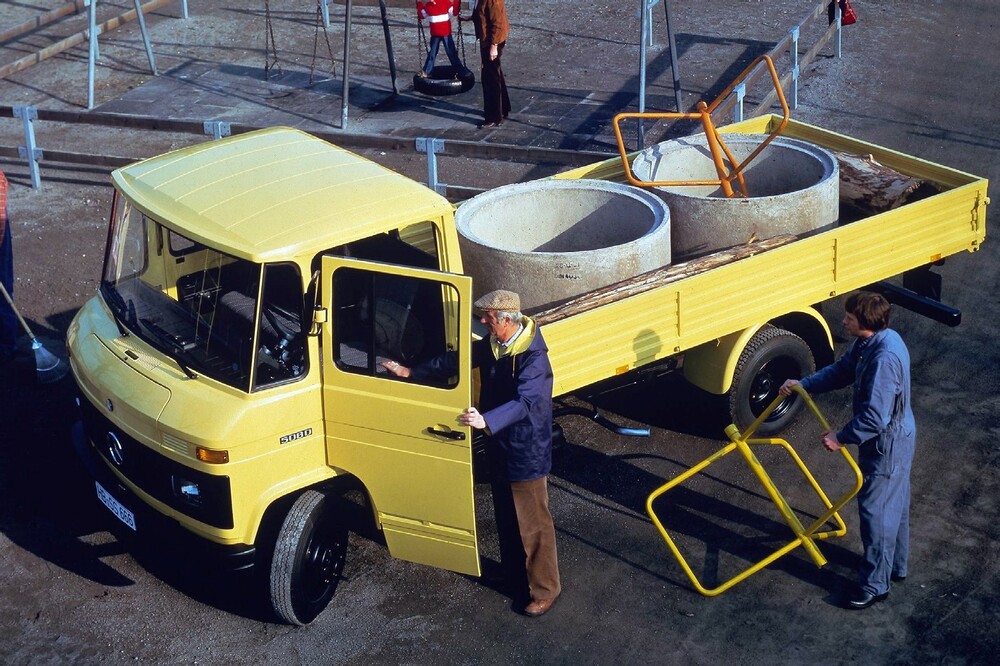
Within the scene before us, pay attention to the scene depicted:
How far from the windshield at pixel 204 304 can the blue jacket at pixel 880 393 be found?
2.86 m

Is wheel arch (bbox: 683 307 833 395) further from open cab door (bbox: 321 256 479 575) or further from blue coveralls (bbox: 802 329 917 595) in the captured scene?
open cab door (bbox: 321 256 479 575)

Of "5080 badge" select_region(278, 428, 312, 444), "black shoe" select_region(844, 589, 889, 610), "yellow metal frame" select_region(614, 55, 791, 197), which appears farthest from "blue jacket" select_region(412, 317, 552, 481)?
"yellow metal frame" select_region(614, 55, 791, 197)

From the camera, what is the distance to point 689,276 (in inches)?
269

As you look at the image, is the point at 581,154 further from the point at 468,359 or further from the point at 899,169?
the point at 468,359

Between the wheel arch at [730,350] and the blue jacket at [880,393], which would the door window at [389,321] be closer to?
the blue jacket at [880,393]

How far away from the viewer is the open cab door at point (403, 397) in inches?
215

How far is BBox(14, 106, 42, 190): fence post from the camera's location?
11.2 m

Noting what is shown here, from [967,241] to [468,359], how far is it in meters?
4.31

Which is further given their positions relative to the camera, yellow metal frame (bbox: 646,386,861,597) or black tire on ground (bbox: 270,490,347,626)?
yellow metal frame (bbox: 646,386,861,597)

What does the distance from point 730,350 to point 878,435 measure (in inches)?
57.9

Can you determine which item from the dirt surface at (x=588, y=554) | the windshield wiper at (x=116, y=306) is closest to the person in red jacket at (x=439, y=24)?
the dirt surface at (x=588, y=554)

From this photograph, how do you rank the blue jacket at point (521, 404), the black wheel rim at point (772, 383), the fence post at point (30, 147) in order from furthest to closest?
the fence post at point (30, 147), the black wheel rim at point (772, 383), the blue jacket at point (521, 404)

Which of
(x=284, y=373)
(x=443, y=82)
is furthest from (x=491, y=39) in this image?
(x=284, y=373)

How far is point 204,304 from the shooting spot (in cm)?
575
